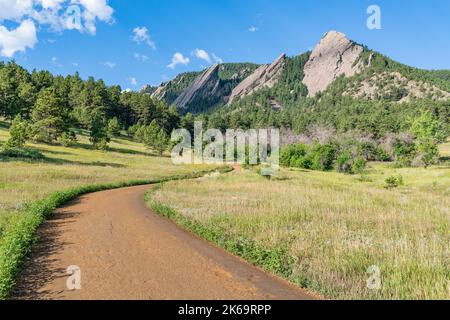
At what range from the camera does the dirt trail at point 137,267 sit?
8508 mm

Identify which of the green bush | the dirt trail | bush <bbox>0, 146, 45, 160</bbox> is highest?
bush <bbox>0, 146, 45, 160</bbox>

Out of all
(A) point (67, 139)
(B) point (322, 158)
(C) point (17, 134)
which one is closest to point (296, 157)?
(B) point (322, 158)

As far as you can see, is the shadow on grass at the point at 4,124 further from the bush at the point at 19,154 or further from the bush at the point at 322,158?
the bush at the point at 322,158

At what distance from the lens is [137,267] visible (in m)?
10.3

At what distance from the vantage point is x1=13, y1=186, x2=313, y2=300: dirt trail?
8.51m

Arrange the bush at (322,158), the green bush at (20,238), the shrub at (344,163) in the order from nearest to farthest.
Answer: the green bush at (20,238) < the shrub at (344,163) < the bush at (322,158)

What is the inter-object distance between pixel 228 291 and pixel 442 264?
21.2 feet

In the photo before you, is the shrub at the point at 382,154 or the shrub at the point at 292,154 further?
the shrub at the point at 382,154

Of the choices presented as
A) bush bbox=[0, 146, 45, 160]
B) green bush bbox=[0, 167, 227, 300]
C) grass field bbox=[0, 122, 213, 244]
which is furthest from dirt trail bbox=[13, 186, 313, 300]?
bush bbox=[0, 146, 45, 160]

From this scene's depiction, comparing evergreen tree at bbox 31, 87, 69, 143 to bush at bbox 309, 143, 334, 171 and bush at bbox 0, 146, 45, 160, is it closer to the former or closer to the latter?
bush at bbox 0, 146, 45, 160

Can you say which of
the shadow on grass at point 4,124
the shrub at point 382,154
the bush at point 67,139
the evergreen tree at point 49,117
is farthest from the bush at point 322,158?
the shadow on grass at point 4,124

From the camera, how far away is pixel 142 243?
13172 millimetres
